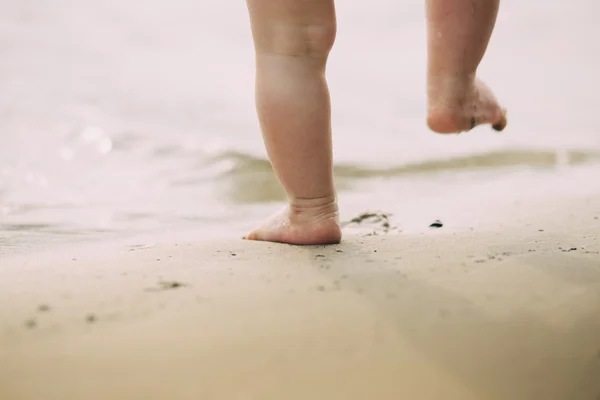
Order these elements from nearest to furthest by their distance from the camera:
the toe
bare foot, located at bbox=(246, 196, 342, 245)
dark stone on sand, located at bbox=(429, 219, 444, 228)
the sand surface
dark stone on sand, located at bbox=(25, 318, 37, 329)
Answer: the sand surface
dark stone on sand, located at bbox=(25, 318, 37, 329)
bare foot, located at bbox=(246, 196, 342, 245)
the toe
dark stone on sand, located at bbox=(429, 219, 444, 228)

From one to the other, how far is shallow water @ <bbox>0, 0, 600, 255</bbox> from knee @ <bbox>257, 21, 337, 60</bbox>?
746 mm

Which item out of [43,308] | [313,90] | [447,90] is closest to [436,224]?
[447,90]

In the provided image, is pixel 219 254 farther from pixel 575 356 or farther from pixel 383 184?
pixel 383 184

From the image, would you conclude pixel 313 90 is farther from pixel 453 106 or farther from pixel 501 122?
pixel 501 122

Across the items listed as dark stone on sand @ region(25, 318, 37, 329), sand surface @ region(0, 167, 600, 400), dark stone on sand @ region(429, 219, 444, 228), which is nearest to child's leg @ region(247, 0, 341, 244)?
sand surface @ region(0, 167, 600, 400)

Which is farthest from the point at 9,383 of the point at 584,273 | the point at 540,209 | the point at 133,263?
the point at 540,209

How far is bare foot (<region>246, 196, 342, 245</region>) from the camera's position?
1298 millimetres

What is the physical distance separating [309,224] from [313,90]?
0.28 m

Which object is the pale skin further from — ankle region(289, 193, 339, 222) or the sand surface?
the sand surface

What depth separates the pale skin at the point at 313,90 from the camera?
120 centimetres

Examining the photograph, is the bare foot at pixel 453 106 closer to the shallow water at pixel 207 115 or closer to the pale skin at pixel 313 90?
the pale skin at pixel 313 90

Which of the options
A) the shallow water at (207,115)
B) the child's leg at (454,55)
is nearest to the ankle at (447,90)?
the child's leg at (454,55)

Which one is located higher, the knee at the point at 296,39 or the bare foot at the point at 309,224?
the knee at the point at 296,39

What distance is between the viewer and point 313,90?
1.20 meters
